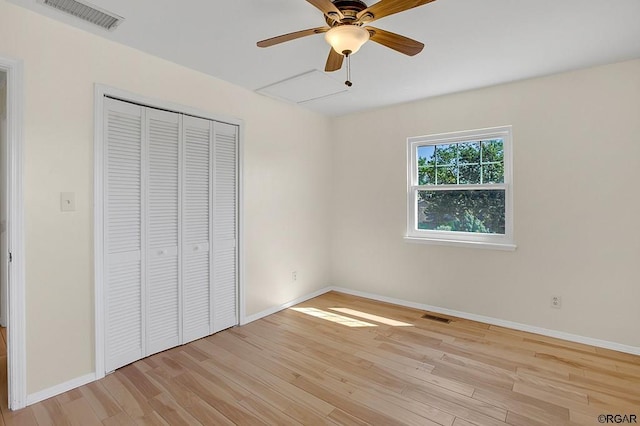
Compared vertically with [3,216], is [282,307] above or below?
below

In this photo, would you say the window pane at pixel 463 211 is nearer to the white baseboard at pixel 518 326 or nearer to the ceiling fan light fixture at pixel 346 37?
the white baseboard at pixel 518 326

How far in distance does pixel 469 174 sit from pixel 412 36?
6.08ft

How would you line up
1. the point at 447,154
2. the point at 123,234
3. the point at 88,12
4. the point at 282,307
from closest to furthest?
the point at 88,12
the point at 123,234
the point at 447,154
the point at 282,307

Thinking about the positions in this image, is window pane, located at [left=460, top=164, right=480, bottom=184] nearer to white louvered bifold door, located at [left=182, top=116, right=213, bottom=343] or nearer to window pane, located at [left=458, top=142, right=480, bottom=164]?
window pane, located at [left=458, top=142, right=480, bottom=164]

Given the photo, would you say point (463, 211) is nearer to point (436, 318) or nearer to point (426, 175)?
point (426, 175)

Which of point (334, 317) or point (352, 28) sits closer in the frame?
point (352, 28)

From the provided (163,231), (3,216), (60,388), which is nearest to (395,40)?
(163,231)

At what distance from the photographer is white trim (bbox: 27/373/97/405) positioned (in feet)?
6.80

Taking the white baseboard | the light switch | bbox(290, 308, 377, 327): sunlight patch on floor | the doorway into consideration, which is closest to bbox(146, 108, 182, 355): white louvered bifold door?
the light switch

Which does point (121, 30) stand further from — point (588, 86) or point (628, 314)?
point (628, 314)

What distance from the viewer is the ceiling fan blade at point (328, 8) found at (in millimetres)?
1580

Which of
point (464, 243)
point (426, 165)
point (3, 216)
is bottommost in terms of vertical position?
point (464, 243)

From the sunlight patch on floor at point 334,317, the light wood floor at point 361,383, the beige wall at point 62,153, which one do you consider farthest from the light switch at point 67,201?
the sunlight patch on floor at point 334,317

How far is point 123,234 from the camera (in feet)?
8.25
